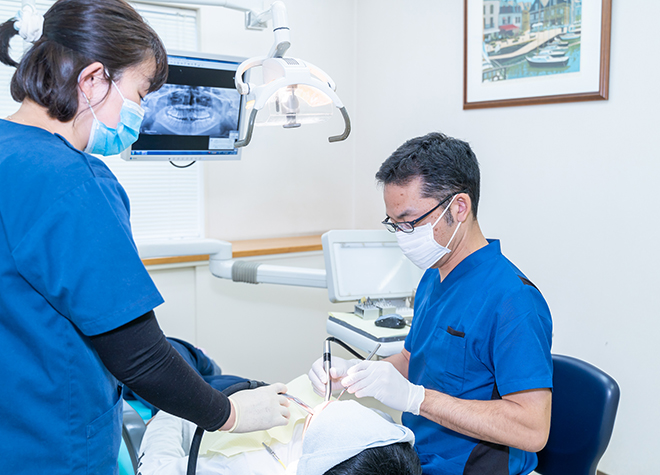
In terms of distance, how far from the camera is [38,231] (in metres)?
0.70

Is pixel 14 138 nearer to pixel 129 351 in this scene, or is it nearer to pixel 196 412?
pixel 129 351

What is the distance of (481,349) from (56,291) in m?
0.80

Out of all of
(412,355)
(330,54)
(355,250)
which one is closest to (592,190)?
(355,250)

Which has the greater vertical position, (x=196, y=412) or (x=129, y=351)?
(x=129, y=351)

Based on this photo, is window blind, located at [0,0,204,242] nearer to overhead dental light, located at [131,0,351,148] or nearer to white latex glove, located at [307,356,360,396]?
overhead dental light, located at [131,0,351,148]

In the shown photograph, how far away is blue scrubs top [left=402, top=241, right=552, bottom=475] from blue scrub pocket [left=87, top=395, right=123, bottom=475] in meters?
0.67

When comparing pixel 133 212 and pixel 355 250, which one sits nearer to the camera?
pixel 355 250

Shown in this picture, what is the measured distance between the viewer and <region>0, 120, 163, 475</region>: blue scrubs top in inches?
27.8

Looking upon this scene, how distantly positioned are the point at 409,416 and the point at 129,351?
778 millimetres

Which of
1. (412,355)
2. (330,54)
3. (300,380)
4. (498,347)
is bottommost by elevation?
(300,380)

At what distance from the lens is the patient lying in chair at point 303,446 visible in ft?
2.67

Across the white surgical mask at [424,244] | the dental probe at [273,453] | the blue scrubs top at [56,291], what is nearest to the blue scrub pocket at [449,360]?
the white surgical mask at [424,244]

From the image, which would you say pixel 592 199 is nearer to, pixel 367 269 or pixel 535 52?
pixel 535 52

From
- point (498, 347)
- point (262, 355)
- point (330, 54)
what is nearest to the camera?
point (498, 347)
